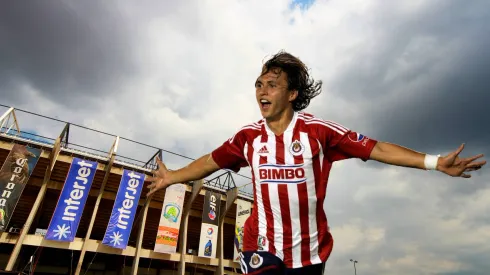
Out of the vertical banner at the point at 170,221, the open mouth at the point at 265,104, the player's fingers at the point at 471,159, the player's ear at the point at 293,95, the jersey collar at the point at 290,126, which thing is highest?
the vertical banner at the point at 170,221

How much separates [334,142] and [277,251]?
1029mm

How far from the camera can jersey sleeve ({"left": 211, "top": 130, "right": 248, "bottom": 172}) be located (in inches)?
116

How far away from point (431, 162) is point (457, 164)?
16cm

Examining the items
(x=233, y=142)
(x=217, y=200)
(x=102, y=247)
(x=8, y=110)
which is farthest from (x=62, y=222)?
(x=233, y=142)

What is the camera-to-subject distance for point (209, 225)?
64.1 feet

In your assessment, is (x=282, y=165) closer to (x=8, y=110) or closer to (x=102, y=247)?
(x=102, y=247)

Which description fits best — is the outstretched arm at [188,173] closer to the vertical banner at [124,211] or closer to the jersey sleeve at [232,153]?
the jersey sleeve at [232,153]

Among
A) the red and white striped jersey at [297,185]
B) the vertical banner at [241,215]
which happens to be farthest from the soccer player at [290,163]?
the vertical banner at [241,215]

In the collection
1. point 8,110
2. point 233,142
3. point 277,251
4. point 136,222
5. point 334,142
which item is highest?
point 8,110

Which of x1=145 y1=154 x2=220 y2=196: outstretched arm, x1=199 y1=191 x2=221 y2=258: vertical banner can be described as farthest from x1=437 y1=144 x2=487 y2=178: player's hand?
x1=199 y1=191 x2=221 y2=258: vertical banner

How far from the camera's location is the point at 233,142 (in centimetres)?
298

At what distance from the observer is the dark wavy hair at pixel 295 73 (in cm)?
296

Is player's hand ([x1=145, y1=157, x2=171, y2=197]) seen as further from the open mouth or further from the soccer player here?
the open mouth

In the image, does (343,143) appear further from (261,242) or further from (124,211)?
(124,211)
